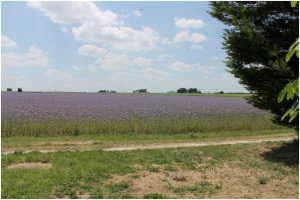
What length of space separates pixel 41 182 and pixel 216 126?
12806 millimetres

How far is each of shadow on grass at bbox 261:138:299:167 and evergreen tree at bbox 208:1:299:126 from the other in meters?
1.32

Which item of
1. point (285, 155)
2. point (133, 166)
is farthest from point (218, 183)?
point (285, 155)

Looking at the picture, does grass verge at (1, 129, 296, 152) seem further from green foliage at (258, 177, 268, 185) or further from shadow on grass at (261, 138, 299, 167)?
green foliage at (258, 177, 268, 185)

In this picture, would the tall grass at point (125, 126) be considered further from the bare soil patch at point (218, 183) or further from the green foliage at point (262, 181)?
the green foliage at point (262, 181)

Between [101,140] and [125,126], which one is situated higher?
[125,126]

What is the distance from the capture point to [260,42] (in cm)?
785

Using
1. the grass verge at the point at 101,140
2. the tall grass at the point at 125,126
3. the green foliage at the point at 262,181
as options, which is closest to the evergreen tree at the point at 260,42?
the green foliage at the point at 262,181

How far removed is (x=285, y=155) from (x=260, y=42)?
14.9 ft

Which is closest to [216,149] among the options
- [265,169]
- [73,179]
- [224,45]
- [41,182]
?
[265,169]

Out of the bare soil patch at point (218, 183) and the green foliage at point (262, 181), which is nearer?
the bare soil patch at point (218, 183)

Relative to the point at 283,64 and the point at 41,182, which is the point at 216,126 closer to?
the point at 283,64

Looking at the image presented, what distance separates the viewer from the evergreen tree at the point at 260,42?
7703 mm

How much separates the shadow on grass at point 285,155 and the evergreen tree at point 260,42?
1.32 metres

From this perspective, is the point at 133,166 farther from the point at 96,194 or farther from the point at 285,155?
the point at 285,155
